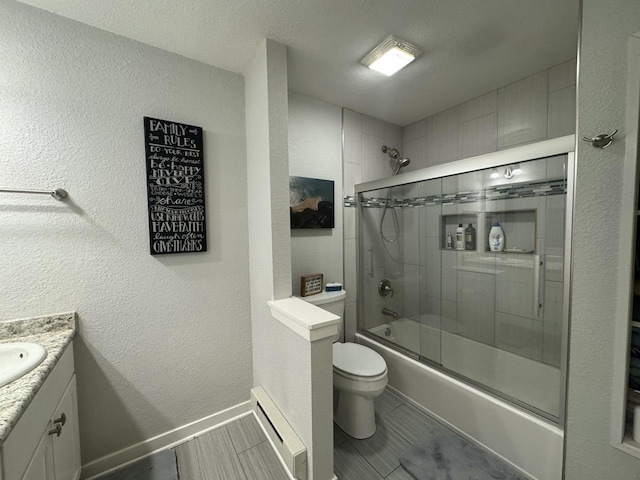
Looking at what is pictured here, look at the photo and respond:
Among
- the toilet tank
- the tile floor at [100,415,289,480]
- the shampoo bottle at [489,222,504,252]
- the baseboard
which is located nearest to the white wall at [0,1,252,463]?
the baseboard

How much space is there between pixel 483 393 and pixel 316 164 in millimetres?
1955

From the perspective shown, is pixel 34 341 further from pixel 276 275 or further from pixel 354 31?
pixel 354 31

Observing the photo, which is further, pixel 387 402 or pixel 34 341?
pixel 387 402

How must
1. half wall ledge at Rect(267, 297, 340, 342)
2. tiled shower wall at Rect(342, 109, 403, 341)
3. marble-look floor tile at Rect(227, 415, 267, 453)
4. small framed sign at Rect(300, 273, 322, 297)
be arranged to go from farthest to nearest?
tiled shower wall at Rect(342, 109, 403, 341), small framed sign at Rect(300, 273, 322, 297), marble-look floor tile at Rect(227, 415, 267, 453), half wall ledge at Rect(267, 297, 340, 342)

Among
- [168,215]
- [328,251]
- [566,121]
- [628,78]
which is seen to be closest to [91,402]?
[168,215]

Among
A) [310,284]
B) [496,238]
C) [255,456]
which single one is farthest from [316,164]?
[255,456]

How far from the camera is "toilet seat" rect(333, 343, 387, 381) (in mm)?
1522

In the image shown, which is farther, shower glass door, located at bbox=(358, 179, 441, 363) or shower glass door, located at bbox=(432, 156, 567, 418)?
shower glass door, located at bbox=(358, 179, 441, 363)

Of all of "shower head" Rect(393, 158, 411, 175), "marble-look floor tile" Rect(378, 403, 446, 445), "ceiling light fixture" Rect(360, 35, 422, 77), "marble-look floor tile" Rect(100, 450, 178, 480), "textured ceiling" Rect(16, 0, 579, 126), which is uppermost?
"textured ceiling" Rect(16, 0, 579, 126)

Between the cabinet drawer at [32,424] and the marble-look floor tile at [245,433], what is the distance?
95cm

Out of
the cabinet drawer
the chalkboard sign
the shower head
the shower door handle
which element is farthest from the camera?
the shower head

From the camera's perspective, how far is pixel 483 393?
1495 mm

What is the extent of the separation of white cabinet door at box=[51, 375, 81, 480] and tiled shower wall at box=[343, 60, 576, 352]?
1.78 meters

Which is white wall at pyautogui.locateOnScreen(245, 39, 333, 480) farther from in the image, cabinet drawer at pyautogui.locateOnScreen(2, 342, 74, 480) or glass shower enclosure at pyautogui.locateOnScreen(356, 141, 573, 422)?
glass shower enclosure at pyautogui.locateOnScreen(356, 141, 573, 422)
